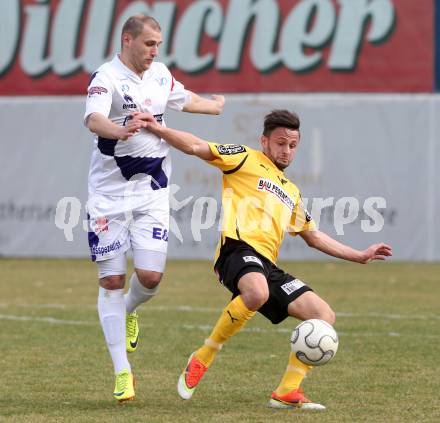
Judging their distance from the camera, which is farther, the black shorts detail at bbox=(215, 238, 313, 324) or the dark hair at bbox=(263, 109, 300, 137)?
the dark hair at bbox=(263, 109, 300, 137)

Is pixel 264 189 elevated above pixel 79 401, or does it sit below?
above

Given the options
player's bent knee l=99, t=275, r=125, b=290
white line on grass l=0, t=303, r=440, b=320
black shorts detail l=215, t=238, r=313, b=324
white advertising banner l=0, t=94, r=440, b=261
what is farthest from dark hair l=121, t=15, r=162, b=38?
white advertising banner l=0, t=94, r=440, b=261

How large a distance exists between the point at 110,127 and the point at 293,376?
1.90 metres

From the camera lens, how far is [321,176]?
21.1m

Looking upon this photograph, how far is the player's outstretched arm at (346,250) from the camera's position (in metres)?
7.77

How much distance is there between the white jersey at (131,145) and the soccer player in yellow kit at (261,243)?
382 millimetres

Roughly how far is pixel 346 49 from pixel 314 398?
1456 cm

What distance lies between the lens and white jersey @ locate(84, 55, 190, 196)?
7.96 m

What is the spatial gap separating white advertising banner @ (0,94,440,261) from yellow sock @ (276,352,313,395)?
40.9 feet

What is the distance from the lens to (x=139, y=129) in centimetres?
750

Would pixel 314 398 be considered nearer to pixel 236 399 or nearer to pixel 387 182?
pixel 236 399

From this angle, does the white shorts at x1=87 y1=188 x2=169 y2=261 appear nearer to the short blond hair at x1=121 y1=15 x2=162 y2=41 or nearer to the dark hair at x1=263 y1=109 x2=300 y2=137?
the dark hair at x1=263 y1=109 x2=300 y2=137

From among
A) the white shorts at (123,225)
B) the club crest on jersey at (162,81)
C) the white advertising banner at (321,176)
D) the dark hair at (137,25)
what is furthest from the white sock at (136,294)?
the white advertising banner at (321,176)

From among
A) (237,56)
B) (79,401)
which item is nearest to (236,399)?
(79,401)
